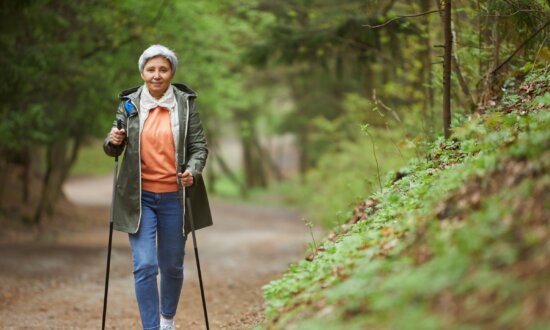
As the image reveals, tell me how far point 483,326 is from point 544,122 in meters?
2.24

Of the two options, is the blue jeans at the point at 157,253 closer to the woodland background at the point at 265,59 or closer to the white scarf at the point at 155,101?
the white scarf at the point at 155,101

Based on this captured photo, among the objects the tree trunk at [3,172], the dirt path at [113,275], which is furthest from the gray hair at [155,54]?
the tree trunk at [3,172]

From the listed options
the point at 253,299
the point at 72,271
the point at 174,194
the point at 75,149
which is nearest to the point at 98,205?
the point at 75,149

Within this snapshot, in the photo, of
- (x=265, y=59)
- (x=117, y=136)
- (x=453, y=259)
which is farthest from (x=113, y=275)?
(x=453, y=259)

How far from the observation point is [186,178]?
Result: 5.15 m

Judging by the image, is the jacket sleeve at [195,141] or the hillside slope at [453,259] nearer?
the hillside slope at [453,259]

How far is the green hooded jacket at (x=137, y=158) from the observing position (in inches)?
204

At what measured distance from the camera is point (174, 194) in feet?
17.4

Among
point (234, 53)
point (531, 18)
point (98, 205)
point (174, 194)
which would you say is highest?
point (234, 53)

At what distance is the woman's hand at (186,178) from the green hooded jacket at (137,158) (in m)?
0.06

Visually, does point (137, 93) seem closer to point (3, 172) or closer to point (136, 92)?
point (136, 92)

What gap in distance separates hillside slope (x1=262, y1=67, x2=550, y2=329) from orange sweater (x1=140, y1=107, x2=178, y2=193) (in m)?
1.24

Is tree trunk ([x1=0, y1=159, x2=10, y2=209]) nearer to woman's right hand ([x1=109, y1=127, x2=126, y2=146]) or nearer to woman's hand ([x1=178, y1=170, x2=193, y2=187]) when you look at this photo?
woman's right hand ([x1=109, y1=127, x2=126, y2=146])

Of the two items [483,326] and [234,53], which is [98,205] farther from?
[483,326]
